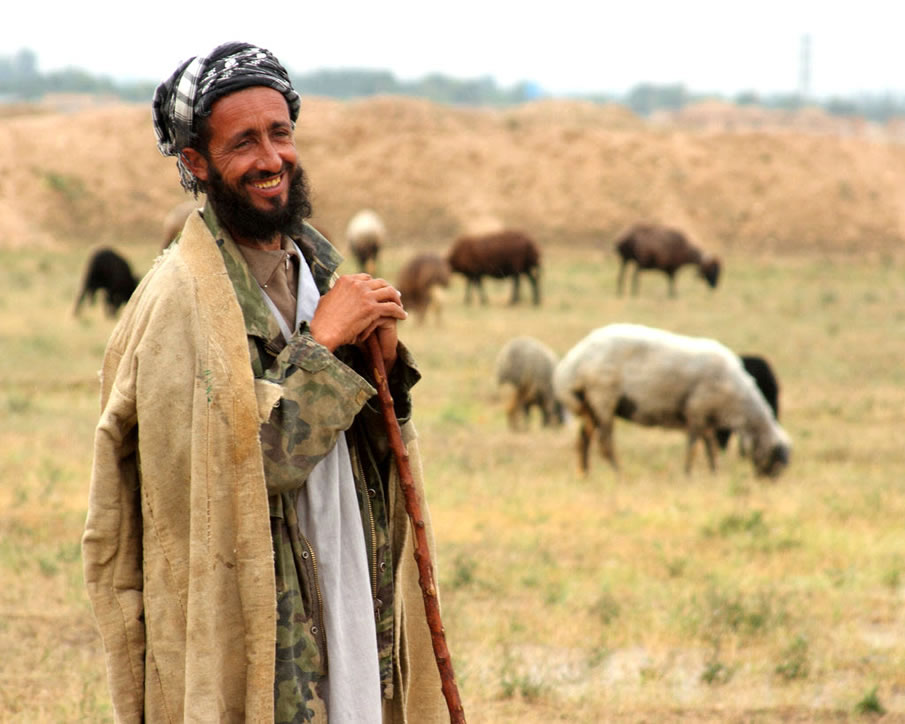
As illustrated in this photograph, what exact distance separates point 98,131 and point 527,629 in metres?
42.5

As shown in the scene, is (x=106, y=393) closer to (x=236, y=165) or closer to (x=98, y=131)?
(x=236, y=165)

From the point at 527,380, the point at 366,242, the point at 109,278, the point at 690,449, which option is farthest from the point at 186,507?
the point at 366,242

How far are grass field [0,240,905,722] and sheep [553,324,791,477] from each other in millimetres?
388

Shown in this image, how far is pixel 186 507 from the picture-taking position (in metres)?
2.81

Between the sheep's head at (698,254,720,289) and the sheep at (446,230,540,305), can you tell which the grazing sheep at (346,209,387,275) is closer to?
the sheep at (446,230,540,305)

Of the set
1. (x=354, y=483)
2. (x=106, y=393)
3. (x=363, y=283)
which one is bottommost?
(x=354, y=483)

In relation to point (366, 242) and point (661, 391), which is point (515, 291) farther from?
point (661, 391)

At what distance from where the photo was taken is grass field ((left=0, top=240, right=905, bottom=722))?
19.9 feet

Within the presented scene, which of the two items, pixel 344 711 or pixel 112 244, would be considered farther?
pixel 112 244

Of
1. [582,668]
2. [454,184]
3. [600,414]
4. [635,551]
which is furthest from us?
[454,184]

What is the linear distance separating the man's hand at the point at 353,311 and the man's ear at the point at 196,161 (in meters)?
0.38

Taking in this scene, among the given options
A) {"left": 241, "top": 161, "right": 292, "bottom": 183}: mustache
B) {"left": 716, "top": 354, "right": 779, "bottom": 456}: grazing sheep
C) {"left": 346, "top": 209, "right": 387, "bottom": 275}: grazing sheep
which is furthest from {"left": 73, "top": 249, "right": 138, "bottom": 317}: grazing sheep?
{"left": 241, "top": 161, "right": 292, "bottom": 183}: mustache

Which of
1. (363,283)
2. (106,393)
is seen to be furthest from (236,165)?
(106,393)

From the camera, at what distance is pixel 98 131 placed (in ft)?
152
